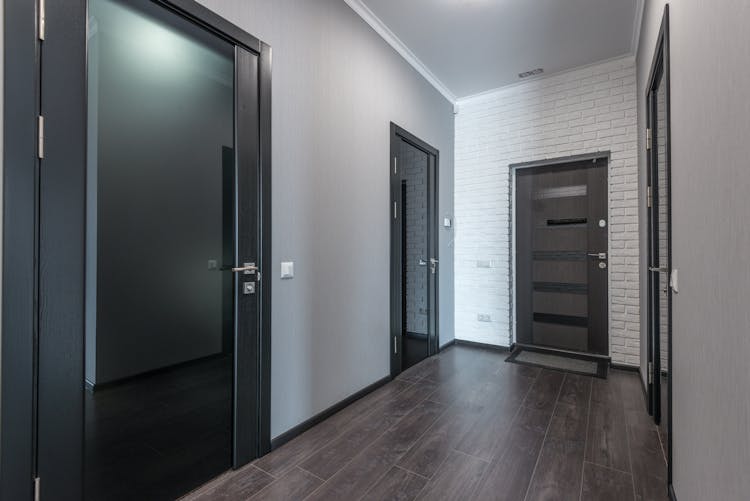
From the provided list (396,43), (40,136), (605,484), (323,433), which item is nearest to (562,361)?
(605,484)

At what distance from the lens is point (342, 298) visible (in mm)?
2561

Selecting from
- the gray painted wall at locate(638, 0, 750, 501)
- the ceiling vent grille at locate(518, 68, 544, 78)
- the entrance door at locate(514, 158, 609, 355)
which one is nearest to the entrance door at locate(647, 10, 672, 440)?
the gray painted wall at locate(638, 0, 750, 501)

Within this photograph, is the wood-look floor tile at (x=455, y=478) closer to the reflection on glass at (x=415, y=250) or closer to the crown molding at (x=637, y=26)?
the reflection on glass at (x=415, y=250)

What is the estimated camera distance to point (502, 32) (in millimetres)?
2990

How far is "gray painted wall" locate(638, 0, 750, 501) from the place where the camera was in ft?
2.69

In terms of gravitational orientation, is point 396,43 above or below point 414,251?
above

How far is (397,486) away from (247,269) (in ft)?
4.34

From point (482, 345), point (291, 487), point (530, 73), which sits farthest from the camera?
point (482, 345)

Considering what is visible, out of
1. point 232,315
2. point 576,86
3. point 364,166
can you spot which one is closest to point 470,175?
point 576,86

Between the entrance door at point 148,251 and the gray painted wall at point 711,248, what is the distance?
1.85 metres

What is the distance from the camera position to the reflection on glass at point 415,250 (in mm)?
3906

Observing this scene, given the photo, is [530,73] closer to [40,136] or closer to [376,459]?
[376,459]

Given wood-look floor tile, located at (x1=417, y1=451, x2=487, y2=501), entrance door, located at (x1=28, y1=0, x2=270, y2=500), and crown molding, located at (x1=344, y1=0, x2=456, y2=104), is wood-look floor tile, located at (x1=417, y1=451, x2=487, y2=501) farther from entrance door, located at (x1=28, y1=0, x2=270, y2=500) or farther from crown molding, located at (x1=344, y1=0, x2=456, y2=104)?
crown molding, located at (x1=344, y1=0, x2=456, y2=104)

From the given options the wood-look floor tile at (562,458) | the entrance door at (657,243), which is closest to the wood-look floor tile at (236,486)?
the wood-look floor tile at (562,458)
